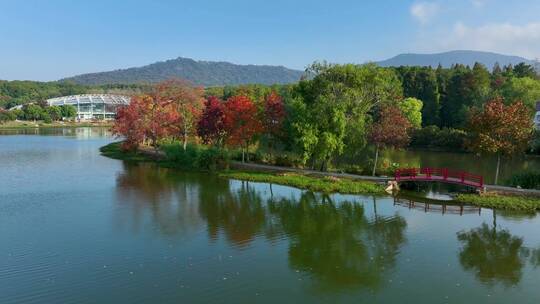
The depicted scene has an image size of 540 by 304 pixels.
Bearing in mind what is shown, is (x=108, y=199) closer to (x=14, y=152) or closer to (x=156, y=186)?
A: (x=156, y=186)

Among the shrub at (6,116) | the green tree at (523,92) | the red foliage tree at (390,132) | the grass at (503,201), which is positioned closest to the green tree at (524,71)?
the green tree at (523,92)

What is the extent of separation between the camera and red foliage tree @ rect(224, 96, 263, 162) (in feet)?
151

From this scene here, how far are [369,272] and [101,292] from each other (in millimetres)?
10973

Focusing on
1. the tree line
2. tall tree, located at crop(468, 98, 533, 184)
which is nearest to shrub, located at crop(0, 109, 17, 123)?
the tree line

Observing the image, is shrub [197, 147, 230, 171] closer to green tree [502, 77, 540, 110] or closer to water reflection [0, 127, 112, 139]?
green tree [502, 77, 540, 110]

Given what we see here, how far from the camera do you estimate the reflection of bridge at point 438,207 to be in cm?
3034

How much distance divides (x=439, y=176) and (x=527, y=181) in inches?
247

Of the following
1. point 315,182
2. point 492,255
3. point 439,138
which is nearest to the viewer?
point 492,255

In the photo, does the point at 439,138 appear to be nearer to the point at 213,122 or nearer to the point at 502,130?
the point at 502,130

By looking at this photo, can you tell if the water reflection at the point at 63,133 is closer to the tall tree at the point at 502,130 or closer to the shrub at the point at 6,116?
the shrub at the point at 6,116

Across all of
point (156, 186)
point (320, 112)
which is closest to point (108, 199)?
point (156, 186)

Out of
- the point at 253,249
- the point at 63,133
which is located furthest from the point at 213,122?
the point at 63,133

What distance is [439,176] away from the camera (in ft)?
120

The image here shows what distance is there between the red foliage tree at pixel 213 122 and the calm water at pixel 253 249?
13.7 meters
